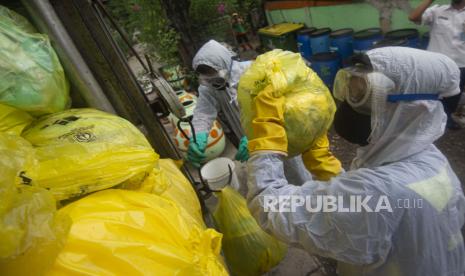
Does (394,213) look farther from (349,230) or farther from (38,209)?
(38,209)

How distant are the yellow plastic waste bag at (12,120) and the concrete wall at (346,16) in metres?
4.79

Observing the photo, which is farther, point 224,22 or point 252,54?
point 252,54

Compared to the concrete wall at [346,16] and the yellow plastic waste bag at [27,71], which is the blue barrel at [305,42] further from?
the yellow plastic waste bag at [27,71]

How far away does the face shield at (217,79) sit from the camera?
2.47 metres

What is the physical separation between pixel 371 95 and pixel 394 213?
0.41 metres

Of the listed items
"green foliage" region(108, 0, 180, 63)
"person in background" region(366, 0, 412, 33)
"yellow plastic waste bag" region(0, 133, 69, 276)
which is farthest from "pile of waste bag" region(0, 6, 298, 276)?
"green foliage" region(108, 0, 180, 63)

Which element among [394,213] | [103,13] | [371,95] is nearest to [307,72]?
[371,95]

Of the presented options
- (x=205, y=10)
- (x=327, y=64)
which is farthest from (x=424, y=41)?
(x=205, y=10)

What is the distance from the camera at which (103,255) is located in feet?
2.58

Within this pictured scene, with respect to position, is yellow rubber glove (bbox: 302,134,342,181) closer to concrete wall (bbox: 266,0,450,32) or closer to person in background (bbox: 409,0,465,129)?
person in background (bbox: 409,0,465,129)

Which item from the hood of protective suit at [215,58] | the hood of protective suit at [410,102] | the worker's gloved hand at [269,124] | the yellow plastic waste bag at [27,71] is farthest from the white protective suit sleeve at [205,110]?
the hood of protective suit at [410,102]

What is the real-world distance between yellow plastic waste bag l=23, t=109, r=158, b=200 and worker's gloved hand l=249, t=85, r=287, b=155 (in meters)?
0.44

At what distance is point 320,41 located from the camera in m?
5.37

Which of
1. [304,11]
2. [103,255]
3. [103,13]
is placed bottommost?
[304,11]
